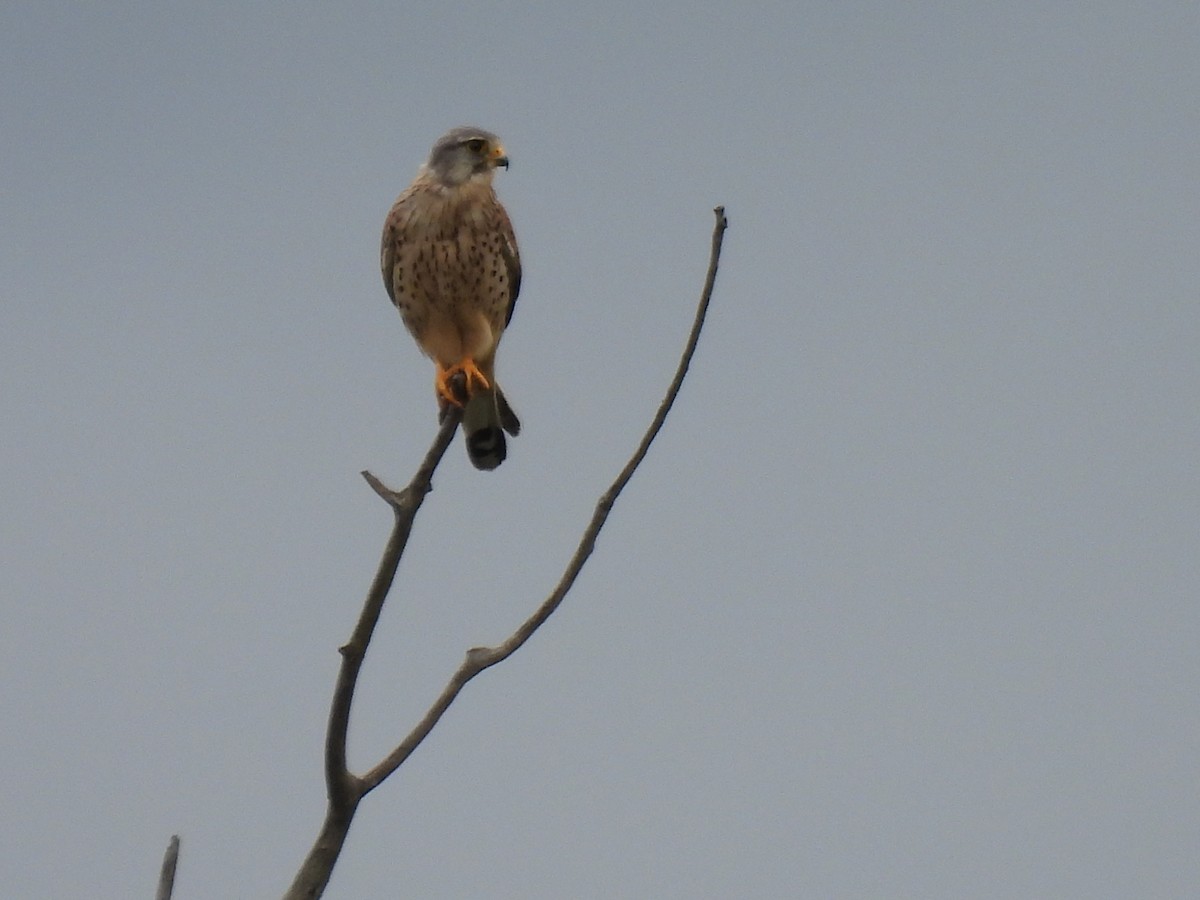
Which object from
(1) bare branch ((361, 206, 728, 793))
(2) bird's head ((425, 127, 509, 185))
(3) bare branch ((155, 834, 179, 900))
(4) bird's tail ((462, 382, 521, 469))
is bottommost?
(3) bare branch ((155, 834, 179, 900))

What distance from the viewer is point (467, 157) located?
4.72 meters

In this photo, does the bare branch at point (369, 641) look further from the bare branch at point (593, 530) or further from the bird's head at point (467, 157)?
the bird's head at point (467, 157)

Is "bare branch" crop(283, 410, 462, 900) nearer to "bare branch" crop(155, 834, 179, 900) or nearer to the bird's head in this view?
"bare branch" crop(155, 834, 179, 900)

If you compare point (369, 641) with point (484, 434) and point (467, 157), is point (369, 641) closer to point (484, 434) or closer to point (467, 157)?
point (484, 434)

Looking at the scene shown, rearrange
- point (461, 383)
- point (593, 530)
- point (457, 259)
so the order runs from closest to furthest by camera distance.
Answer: point (593, 530) < point (461, 383) < point (457, 259)

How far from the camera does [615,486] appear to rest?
2.42 meters

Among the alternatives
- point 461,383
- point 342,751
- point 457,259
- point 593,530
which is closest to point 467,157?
point 457,259

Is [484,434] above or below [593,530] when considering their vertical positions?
above

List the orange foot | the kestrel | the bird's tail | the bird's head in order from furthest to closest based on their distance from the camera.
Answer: the bird's head < the kestrel < the bird's tail < the orange foot

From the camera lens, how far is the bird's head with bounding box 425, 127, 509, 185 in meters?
4.71

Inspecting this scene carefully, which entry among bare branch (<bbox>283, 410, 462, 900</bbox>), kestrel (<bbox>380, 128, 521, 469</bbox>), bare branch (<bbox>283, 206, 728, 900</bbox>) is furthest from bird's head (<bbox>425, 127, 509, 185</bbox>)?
bare branch (<bbox>283, 410, 462, 900</bbox>)

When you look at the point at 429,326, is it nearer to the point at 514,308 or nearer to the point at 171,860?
the point at 514,308

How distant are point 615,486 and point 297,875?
0.75 metres

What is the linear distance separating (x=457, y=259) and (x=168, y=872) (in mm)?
2762
